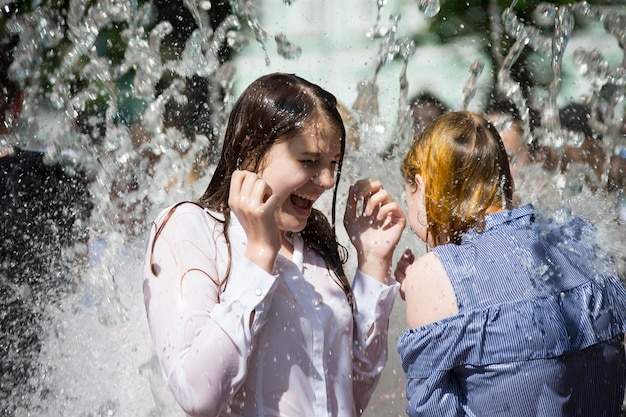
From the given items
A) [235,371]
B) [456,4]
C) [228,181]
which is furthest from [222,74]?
[235,371]

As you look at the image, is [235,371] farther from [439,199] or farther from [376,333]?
[439,199]

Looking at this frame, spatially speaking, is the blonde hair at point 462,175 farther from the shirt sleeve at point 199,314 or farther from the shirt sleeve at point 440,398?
the shirt sleeve at point 199,314

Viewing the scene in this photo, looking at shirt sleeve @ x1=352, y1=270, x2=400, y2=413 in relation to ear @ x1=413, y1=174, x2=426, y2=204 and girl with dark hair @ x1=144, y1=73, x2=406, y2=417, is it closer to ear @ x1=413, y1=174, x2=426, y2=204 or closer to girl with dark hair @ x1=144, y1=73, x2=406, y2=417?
girl with dark hair @ x1=144, y1=73, x2=406, y2=417

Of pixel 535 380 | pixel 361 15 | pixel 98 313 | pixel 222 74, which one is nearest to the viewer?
pixel 535 380

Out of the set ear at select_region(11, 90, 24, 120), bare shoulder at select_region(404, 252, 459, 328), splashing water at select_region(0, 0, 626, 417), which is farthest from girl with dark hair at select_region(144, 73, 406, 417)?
ear at select_region(11, 90, 24, 120)

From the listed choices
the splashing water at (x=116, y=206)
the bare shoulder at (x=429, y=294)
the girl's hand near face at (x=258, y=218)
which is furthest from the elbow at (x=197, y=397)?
the splashing water at (x=116, y=206)

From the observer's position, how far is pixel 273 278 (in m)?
1.89

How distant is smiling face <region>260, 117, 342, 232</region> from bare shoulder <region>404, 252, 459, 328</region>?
12.7 inches

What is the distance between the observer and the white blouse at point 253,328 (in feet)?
5.98

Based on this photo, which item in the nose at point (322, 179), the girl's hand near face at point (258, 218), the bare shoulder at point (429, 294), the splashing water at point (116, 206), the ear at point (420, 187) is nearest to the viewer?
the girl's hand near face at point (258, 218)

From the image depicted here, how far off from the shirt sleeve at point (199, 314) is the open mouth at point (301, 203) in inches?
10.1

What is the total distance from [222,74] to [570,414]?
209 inches

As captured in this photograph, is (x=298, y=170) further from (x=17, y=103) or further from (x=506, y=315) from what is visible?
(x=17, y=103)

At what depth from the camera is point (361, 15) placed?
8.72m
